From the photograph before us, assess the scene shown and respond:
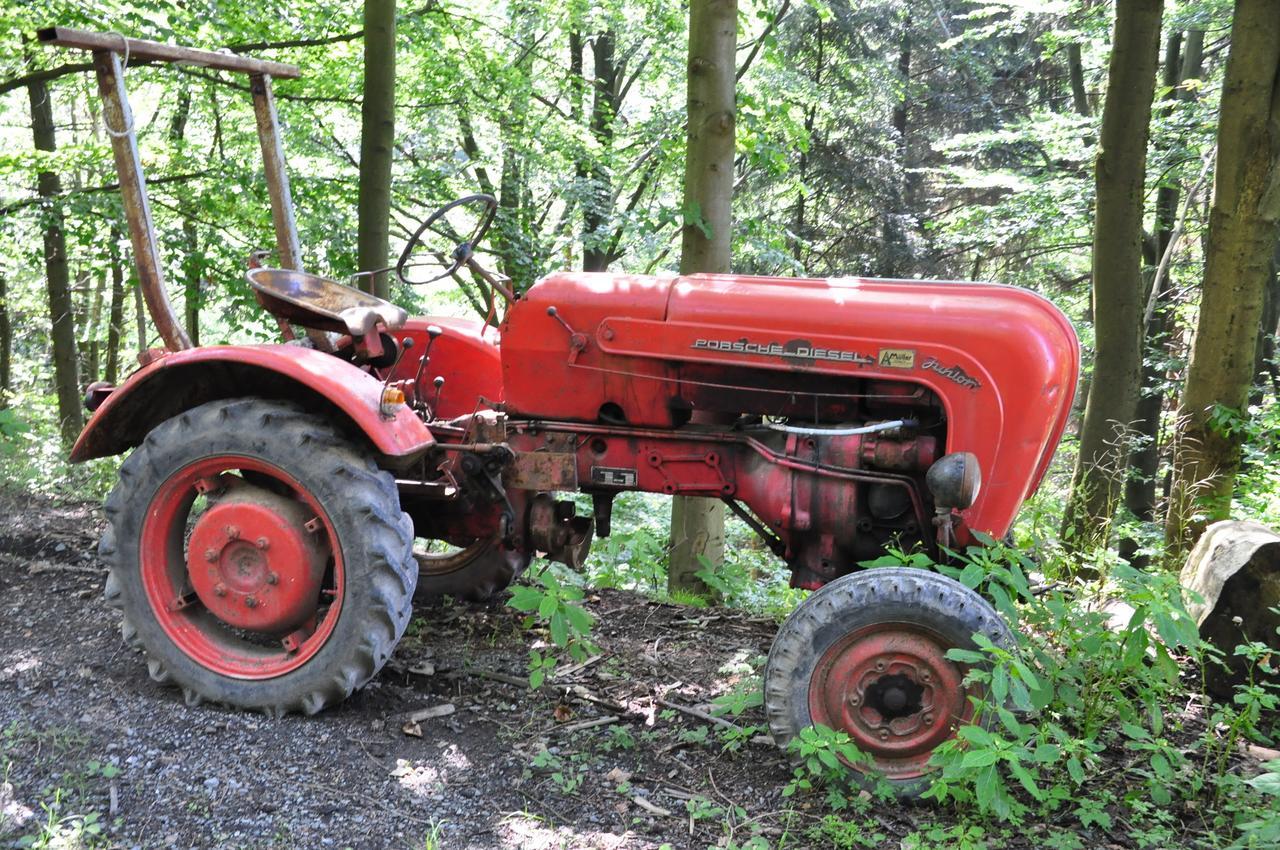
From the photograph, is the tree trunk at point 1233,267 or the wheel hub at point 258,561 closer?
the wheel hub at point 258,561

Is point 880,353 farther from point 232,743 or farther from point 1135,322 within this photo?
point 1135,322

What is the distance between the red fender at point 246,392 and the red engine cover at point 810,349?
22.9 inches

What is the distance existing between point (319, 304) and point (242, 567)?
1.06 metres

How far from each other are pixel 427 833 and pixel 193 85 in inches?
328

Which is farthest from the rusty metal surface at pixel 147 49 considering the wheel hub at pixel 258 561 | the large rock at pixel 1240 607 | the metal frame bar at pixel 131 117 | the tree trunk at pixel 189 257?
the tree trunk at pixel 189 257

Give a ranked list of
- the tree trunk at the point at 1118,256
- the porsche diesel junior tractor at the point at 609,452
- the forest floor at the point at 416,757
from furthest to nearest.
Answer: the tree trunk at the point at 1118,256
the porsche diesel junior tractor at the point at 609,452
the forest floor at the point at 416,757

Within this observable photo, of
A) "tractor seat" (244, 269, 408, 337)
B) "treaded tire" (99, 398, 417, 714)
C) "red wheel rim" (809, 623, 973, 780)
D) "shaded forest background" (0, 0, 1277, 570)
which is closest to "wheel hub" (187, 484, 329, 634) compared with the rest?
"treaded tire" (99, 398, 417, 714)

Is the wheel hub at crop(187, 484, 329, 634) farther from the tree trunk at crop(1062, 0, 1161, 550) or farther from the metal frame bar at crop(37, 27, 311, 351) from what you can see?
the tree trunk at crop(1062, 0, 1161, 550)

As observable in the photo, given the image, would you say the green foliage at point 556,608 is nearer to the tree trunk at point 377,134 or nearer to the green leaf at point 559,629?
the green leaf at point 559,629

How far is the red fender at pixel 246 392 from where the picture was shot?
329 cm

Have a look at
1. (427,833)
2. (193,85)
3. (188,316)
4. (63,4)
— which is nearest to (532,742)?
(427,833)

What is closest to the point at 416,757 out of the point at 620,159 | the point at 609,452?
the point at 609,452

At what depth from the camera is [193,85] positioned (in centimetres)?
906

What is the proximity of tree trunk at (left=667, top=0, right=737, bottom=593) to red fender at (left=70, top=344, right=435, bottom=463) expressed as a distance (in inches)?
98.6
